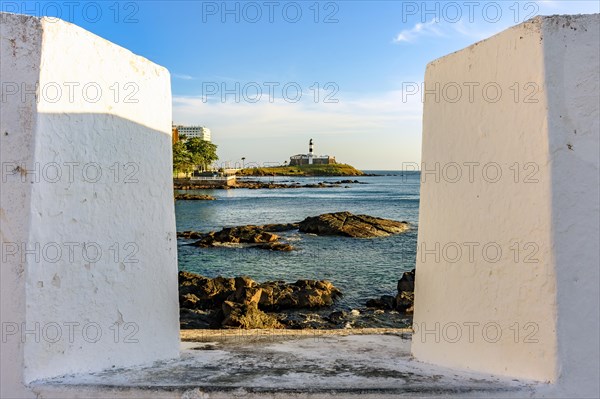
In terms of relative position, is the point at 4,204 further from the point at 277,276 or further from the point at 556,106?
the point at 277,276

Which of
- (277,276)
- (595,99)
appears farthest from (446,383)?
(277,276)

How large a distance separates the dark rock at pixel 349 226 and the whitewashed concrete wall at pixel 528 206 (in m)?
26.3

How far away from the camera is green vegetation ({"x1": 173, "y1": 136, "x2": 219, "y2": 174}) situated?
226 feet

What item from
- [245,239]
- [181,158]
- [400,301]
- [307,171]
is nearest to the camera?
[400,301]

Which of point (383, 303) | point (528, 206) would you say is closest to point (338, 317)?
point (383, 303)

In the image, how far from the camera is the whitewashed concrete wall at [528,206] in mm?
3205

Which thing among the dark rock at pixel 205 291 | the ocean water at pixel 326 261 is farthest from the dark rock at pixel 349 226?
the dark rock at pixel 205 291

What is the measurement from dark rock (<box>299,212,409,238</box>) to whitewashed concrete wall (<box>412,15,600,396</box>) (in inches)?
1035

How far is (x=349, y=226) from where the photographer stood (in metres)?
31.2

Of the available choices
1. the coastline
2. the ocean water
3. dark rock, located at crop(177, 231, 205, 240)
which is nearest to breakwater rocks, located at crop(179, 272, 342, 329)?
the ocean water

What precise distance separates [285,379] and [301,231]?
1132 inches

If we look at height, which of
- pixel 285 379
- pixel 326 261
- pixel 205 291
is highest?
pixel 285 379

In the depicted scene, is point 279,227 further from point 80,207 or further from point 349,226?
point 80,207

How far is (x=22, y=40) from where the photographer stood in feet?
10.9
